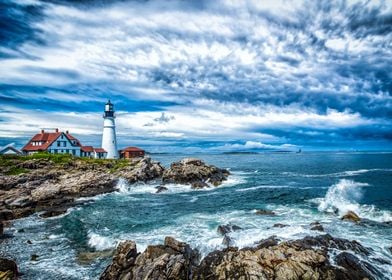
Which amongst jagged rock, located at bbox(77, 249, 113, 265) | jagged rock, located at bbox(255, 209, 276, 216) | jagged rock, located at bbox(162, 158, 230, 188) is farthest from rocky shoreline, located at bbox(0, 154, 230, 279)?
jagged rock, located at bbox(255, 209, 276, 216)

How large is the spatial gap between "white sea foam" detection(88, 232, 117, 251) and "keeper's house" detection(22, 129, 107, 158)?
53491 millimetres

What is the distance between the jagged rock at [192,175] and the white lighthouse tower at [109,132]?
2368 cm

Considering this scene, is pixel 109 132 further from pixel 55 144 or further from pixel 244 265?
pixel 244 265

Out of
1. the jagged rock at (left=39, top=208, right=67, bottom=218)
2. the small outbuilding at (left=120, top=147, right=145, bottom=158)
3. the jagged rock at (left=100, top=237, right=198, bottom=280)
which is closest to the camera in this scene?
the jagged rock at (left=100, top=237, right=198, bottom=280)

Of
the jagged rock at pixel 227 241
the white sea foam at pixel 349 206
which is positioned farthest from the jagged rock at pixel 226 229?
the white sea foam at pixel 349 206

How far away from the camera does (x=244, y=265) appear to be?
14.3m

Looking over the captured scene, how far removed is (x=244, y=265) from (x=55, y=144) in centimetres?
6811

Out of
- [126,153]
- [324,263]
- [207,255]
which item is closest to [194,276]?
[207,255]

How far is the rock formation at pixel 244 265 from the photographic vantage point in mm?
13836

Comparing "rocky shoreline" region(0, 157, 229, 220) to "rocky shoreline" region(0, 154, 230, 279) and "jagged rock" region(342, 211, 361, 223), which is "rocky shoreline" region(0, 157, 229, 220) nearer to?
"rocky shoreline" region(0, 154, 230, 279)

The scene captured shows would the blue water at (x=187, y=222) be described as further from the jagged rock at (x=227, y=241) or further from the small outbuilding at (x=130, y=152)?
the small outbuilding at (x=130, y=152)

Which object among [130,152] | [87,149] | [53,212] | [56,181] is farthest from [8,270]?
[130,152]

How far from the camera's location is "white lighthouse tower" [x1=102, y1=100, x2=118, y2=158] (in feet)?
236

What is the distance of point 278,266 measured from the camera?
13922 millimetres
